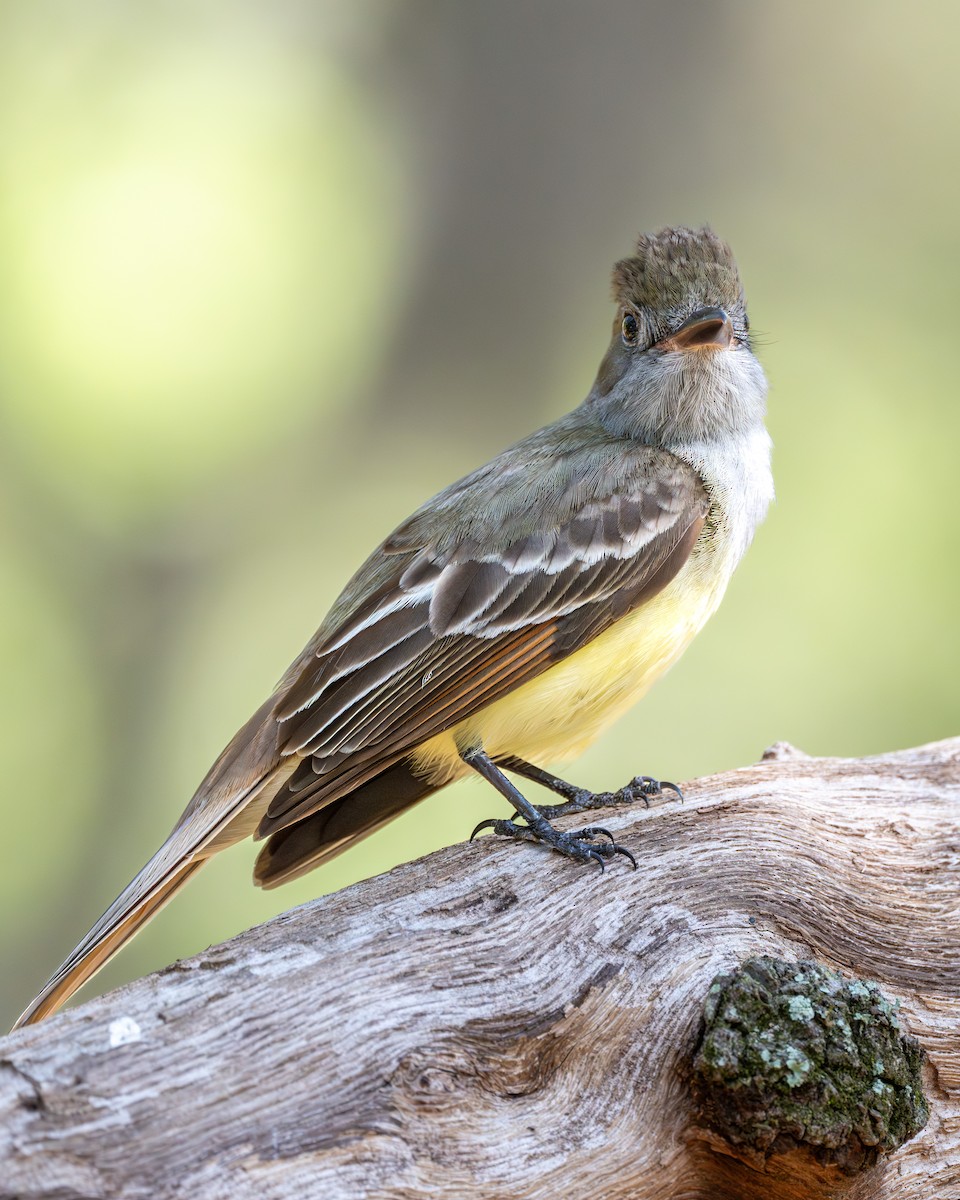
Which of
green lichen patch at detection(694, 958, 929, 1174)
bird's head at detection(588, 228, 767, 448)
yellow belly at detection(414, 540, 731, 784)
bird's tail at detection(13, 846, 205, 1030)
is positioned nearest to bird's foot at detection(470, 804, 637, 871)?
yellow belly at detection(414, 540, 731, 784)

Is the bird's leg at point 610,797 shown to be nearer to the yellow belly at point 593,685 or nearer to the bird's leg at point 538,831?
the bird's leg at point 538,831

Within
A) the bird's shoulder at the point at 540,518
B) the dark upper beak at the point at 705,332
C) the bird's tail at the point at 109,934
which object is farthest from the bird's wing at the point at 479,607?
the dark upper beak at the point at 705,332

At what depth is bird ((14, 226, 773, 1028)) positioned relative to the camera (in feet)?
13.5

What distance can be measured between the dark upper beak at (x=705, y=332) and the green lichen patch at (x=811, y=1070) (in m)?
2.41

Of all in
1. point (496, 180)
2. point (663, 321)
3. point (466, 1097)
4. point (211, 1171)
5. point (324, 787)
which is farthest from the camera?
point (496, 180)

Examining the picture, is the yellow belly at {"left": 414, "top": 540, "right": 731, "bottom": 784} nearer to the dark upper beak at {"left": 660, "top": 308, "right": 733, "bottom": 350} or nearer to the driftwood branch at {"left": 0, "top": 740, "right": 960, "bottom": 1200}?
the driftwood branch at {"left": 0, "top": 740, "right": 960, "bottom": 1200}

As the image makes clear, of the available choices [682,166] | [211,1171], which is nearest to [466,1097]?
[211,1171]

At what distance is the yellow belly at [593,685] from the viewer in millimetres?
4230

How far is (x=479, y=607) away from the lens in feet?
14.1

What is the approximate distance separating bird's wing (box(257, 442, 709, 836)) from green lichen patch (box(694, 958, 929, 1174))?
4.52 ft

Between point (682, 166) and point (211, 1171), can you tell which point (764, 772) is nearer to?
point (211, 1171)

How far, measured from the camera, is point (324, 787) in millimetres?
4043

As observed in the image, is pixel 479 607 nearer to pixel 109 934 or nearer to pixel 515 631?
pixel 515 631

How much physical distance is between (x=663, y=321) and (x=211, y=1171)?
11.3 feet
